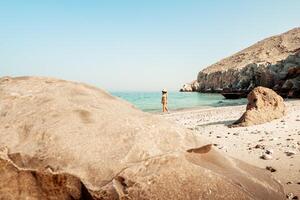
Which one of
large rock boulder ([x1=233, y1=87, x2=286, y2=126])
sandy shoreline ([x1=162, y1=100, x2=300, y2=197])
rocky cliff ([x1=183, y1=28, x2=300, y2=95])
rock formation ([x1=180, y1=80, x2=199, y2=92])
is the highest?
rocky cliff ([x1=183, y1=28, x2=300, y2=95])

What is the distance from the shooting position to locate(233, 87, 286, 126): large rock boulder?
9648 mm

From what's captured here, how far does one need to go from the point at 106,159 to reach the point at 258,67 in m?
50.4

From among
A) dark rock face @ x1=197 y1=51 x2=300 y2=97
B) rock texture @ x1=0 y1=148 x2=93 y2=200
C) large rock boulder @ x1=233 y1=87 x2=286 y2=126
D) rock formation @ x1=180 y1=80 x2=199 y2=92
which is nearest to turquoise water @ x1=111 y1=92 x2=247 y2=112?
dark rock face @ x1=197 y1=51 x2=300 y2=97

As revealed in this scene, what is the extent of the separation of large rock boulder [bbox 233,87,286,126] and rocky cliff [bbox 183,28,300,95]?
2255cm

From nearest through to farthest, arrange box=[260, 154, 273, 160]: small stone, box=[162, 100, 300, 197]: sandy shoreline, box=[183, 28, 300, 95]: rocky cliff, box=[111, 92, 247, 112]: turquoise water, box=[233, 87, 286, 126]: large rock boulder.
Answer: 1. box=[162, 100, 300, 197]: sandy shoreline
2. box=[260, 154, 273, 160]: small stone
3. box=[233, 87, 286, 126]: large rock boulder
4. box=[111, 92, 247, 112]: turquoise water
5. box=[183, 28, 300, 95]: rocky cliff

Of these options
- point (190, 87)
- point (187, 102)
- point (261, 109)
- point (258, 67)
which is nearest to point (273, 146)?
point (261, 109)

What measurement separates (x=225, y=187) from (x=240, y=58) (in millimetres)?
90385

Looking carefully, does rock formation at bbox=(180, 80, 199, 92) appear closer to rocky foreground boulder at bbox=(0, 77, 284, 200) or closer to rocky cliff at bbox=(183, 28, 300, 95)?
rocky cliff at bbox=(183, 28, 300, 95)

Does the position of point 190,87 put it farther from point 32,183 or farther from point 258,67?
point 32,183

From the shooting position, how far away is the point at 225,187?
290 cm

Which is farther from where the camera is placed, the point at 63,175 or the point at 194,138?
the point at 194,138

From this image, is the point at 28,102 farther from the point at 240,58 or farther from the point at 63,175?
the point at 240,58

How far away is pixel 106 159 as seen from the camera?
2.87 m

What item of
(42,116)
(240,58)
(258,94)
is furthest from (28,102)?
(240,58)
